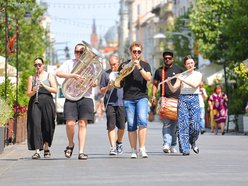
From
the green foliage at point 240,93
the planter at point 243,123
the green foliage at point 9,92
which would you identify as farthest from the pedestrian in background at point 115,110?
the green foliage at point 240,93

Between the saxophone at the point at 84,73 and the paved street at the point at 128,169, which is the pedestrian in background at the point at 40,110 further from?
the saxophone at the point at 84,73

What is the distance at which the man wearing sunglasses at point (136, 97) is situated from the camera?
18.2 m

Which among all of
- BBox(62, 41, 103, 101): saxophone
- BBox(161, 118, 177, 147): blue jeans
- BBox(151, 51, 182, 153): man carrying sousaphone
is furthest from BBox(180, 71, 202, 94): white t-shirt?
BBox(62, 41, 103, 101): saxophone

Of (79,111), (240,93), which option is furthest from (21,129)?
(240,93)

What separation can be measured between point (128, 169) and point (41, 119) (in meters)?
3.77

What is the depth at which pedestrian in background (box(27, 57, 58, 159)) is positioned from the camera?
60.6 ft

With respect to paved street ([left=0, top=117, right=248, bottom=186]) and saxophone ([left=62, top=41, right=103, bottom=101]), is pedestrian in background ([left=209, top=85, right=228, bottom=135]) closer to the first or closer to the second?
paved street ([left=0, top=117, right=248, bottom=186])

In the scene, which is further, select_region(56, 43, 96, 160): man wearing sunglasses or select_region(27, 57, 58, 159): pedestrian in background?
select_region(27, 57, 58, 159): pedestrian in background

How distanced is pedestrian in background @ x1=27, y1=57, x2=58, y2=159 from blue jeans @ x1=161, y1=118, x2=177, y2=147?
2256 mm

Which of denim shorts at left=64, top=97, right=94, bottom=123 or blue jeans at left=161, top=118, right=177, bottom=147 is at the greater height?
denim shorts at left=64, top=97, right=94, bottom=123

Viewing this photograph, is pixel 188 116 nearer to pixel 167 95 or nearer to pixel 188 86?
pixel 188 86

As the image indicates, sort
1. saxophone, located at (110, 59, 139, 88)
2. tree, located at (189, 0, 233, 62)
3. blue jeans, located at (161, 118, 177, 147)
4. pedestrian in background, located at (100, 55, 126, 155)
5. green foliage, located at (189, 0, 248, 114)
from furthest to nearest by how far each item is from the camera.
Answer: tree, located at (189, 0, 233, 62), green foliage, located at (189, 0, 248, 114), pedestrian in background, located at (100, 55, 126, 155), blue jeans, located at (161, 118, 177, 147), saxophone, located at (110, 59, 139, 88)

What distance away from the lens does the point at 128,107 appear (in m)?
18.3

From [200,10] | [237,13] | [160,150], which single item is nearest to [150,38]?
[200,10]
